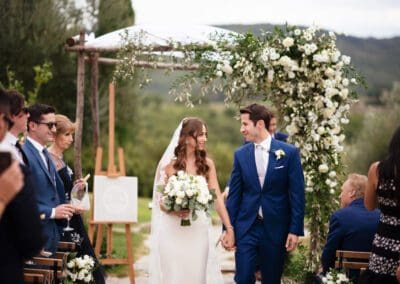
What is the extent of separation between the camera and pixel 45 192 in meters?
6.91

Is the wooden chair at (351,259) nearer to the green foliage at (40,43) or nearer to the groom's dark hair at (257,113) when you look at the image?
the groom's dark hair at (257,113)

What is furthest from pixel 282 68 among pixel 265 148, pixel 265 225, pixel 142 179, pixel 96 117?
pixel 142 179

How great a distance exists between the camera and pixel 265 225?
7676 millimetres

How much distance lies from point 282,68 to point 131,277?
336cm

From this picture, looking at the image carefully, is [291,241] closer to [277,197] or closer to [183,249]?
[277,197]

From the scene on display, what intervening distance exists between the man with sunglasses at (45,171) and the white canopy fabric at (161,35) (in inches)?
93.3

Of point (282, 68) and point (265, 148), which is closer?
point (265, 148)

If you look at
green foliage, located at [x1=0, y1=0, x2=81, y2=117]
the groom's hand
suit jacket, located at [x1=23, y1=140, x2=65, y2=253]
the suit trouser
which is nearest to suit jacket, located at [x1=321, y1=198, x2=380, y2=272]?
the groom's hand

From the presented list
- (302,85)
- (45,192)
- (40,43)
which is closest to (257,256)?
(302,85)

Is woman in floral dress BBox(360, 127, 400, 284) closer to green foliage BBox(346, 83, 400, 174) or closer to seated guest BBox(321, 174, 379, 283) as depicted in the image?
seated guest BBox(321, 174, 379, 283)

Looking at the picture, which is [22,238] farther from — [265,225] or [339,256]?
[265,225]

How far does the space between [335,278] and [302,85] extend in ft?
7.81

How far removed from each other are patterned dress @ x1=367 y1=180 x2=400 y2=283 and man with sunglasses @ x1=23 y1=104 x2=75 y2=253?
2601 millimetres

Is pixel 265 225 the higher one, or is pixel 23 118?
pixel 23 118
